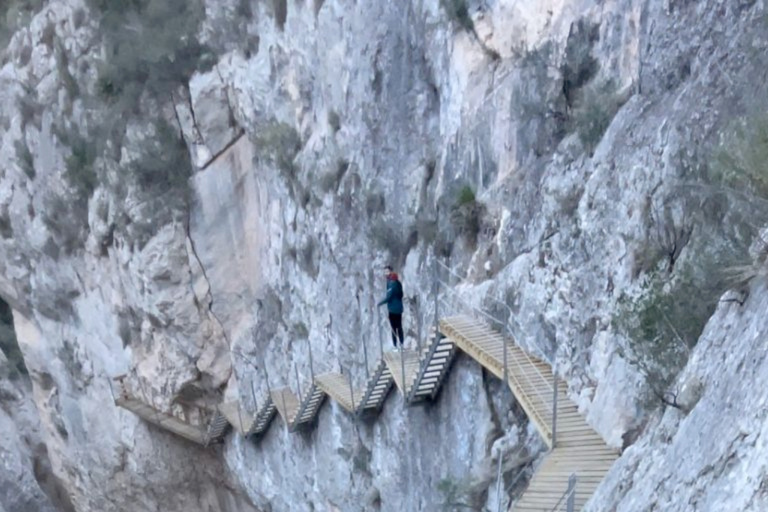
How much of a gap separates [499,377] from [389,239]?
192 inches

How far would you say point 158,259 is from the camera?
824 inches

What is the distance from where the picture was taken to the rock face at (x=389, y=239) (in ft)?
27.5

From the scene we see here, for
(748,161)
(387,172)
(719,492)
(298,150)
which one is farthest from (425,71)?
(719,492)

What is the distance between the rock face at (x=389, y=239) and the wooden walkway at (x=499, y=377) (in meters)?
0.26

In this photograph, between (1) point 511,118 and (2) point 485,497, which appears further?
(1) point 511,118

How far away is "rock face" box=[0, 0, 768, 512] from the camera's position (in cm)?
837

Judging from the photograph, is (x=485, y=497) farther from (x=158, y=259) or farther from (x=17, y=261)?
(x=17, y=261)

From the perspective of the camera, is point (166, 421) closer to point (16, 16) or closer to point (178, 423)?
point (178, 423)

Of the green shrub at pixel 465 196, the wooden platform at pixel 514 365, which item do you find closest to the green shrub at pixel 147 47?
the green shrub at pixel 465 196

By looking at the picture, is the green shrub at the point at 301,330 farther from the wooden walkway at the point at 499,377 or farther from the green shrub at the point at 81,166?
the green shrub at the point at 81,166

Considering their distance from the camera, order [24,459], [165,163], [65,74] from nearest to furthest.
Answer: [165,163] → [65,74] → [24,459]

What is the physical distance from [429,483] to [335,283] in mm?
4613

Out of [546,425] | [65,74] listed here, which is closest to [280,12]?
[65,74]

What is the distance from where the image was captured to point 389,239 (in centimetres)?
1496
